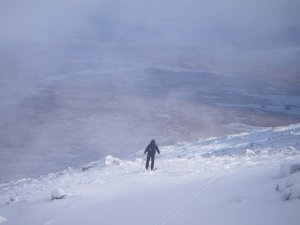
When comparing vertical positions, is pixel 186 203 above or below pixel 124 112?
below

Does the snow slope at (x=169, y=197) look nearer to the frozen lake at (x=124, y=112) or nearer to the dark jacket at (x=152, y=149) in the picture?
the dark jacket at (x=152, y=149)

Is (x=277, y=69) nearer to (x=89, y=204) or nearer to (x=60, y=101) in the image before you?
(x=60, y=101)

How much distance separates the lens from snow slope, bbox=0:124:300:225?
7391 mm

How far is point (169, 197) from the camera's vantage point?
962cm

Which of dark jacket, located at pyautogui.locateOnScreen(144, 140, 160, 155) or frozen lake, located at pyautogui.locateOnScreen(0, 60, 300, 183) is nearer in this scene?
dark jacket, located at pyautogui.locateOnScreen(144, 140, 160, 155)

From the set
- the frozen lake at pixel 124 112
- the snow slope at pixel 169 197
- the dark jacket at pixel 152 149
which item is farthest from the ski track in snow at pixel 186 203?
the frozen lake at pixel 124 112

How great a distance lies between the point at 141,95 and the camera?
55.4 metres

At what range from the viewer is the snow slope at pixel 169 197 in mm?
7391

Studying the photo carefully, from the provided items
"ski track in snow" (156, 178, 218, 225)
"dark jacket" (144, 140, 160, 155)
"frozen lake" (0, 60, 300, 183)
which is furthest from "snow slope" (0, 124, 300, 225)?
"frozen lake" (0, 60, 300, 183)

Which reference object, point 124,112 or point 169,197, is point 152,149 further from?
point 124,112

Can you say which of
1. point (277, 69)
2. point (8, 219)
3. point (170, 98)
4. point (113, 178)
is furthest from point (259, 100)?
point (8, 219)

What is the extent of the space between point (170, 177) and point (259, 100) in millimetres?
45509

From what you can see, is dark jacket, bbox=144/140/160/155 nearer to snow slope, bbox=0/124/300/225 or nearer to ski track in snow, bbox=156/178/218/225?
snow slope, bbox=0/124/300/225

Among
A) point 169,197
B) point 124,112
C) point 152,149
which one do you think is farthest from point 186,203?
point 124,112
